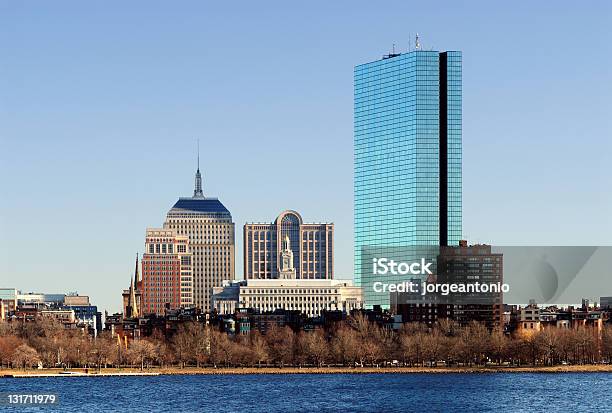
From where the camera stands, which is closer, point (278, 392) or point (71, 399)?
point (71, 399)

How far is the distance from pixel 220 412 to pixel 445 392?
36295 millimetres

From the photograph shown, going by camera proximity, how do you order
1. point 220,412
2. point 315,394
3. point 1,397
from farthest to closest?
point 315,394 < point 1,397 < point 220,412

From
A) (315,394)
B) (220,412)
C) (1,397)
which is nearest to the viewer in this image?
(220,412)

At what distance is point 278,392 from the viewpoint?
194 m

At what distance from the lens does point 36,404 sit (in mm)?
170750

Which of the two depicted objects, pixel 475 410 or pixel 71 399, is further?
pixel 71 399

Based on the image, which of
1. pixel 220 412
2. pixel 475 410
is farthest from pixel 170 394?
pixel 475 410

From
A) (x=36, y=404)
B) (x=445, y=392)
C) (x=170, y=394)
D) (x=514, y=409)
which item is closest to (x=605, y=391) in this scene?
(x=445, y=392)

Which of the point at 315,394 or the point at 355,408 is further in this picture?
the point at 315,394

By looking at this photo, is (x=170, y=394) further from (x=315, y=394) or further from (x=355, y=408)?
(x=355, y=408)

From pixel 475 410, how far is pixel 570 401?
15875 millimetres

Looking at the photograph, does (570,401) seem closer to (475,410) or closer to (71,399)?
(475,410)

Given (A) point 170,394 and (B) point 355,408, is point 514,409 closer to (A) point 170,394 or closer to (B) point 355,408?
(B) point 355,408

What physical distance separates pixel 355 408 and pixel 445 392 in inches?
1062
